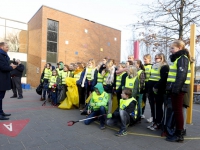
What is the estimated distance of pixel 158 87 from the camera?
410 centimetres

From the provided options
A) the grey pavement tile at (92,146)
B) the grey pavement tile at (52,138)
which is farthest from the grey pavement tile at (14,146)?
the grey pavement tile at (92,146)

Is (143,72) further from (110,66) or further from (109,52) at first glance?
(109,52)

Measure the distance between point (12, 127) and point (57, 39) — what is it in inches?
747

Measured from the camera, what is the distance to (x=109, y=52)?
28812mm

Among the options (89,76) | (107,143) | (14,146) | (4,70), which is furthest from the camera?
(89,76)

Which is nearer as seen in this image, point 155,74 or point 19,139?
point 19,139

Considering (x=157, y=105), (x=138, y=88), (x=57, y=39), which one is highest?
(x=57, y=39)

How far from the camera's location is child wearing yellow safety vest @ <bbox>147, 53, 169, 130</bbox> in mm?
4117

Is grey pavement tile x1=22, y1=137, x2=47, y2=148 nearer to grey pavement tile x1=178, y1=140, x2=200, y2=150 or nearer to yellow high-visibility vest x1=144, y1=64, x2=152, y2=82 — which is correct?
grey pavement tile x1=178, y1=140, x2=200, y2=150

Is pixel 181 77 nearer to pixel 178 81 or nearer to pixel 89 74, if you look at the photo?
pixel 178 81

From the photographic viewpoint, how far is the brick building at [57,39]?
2087 centimetres

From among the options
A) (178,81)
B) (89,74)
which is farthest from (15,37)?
(178,81)

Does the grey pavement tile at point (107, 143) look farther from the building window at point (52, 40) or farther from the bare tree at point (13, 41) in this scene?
the bare tree at point (13, 41)

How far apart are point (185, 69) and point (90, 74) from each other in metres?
3.67
